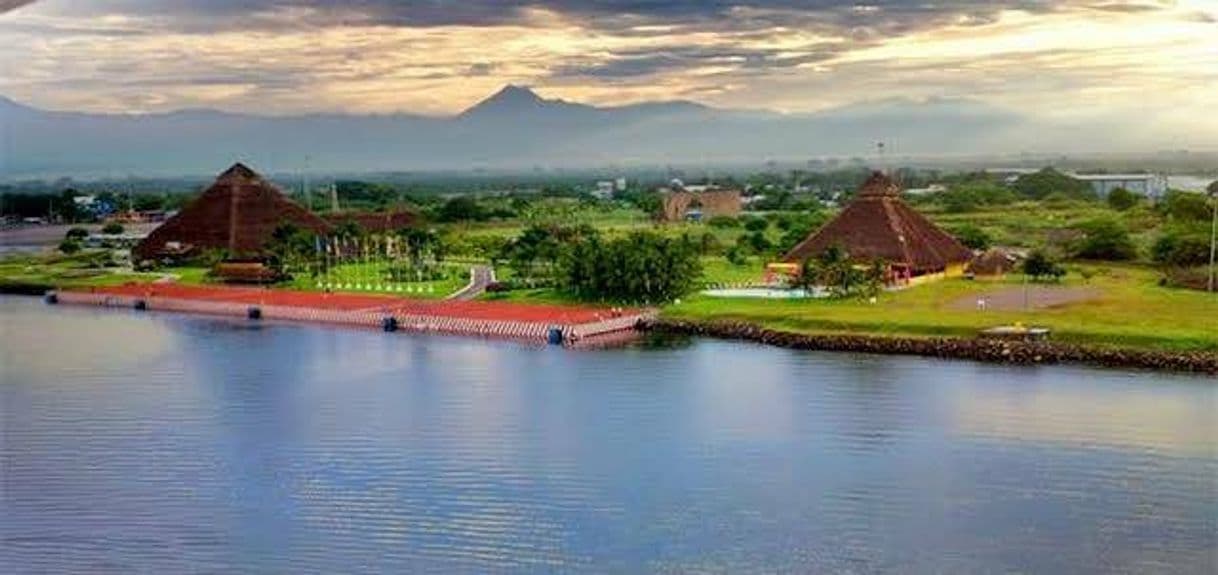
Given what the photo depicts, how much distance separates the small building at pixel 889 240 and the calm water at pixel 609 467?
2611 mm

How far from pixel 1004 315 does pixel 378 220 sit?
7.60m

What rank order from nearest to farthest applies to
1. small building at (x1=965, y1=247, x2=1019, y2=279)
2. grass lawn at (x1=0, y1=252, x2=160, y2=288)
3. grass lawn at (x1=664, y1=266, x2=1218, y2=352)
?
grass lawn at (x1=664, y1=266, x2=1218, y2=352) → small building at (x1=965, y1=247, x2=1019, y2=279) → grass lawn at (x1=0, y1=252, x2=160, y2=288)

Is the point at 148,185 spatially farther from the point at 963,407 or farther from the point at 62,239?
the point at 963,407

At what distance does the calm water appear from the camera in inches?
131

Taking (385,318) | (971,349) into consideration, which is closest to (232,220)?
(385,318)

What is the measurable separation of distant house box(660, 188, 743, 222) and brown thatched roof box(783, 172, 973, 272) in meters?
4.41

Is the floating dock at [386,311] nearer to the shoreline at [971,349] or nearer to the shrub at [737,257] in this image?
the shoreline at [971,349]

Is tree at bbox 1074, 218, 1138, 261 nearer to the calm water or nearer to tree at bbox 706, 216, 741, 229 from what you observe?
the calm water

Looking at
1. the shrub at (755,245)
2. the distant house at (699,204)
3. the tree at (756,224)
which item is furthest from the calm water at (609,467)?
the distant house at (699,204)

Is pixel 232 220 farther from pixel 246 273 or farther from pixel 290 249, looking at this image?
pixel 246 273

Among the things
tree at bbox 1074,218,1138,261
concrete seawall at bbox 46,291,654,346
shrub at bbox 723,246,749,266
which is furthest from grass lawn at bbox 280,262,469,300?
tree at bbox 1074,218,1138,261

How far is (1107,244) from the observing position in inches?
355

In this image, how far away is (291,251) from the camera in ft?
34.6

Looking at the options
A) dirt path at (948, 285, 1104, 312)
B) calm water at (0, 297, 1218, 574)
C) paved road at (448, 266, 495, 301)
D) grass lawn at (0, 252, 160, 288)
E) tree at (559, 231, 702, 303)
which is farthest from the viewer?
grass lawn at (0, 252, 160, 288)
